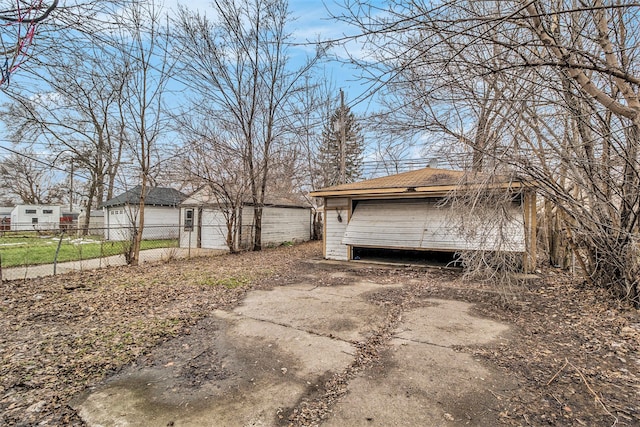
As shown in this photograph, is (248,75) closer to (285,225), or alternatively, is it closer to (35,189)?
(285,225)

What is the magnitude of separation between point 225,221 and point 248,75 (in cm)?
590

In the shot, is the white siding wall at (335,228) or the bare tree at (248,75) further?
the bare tree at (248,75)

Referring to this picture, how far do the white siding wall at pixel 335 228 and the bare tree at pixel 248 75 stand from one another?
11.4 feet

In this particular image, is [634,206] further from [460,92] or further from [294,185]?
[294,185]

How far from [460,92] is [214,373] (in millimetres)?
4905

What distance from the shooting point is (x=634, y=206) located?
15.1 feet

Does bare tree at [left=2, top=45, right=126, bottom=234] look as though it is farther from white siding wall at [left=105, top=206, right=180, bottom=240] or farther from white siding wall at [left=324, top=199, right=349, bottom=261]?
white siding wall at [left=324, top=199, right=349, bottom=261]

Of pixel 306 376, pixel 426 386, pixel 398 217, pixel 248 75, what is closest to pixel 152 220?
pixel 248 75

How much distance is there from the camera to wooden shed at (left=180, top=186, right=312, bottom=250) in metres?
12.7

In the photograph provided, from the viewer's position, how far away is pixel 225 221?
12922mm

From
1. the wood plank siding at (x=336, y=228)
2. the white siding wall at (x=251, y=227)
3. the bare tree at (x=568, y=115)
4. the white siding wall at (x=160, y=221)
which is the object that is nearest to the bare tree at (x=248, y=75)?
the white siding wall at (x=251, y=227)

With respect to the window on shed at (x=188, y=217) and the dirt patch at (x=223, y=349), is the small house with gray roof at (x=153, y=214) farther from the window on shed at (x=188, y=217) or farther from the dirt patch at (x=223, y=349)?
the dirt patch at (x=223, y=349)

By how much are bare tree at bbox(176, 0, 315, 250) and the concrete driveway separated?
28.8ft

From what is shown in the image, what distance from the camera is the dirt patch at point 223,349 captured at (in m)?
2.41
